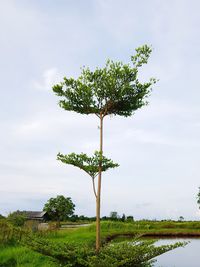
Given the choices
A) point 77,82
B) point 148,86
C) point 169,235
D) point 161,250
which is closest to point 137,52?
point 148,86

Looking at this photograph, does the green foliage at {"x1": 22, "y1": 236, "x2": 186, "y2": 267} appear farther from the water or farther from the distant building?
the distant building

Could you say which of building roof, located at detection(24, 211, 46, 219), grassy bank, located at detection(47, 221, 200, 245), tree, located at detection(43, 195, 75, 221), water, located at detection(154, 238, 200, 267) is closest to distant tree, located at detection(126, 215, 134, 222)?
tree, located at detection(43, 195, 75, 221)

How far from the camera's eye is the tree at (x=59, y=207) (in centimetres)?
6988

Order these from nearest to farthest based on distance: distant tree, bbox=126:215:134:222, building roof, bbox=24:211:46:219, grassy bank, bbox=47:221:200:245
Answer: grassy bank, bbox=47:221:200:245 → distant tree, bbox=126:215:134:222 → building roof, bbox=24:211:46:219

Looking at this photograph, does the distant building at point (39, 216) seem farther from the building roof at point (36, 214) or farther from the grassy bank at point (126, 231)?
the grassy bank at point (126, 231)

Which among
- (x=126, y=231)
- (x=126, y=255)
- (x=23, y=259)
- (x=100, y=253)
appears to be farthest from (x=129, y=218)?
(x=126, y=255)

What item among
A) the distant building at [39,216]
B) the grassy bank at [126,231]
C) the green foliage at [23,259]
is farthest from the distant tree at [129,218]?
the green foliage at [23,259]

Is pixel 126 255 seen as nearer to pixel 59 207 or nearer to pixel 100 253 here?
pixel 100 253

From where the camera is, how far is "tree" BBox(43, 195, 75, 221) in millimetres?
69875

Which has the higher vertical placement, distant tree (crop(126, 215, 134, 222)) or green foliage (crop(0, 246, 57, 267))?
distant tree (crop(126, 215, 134, 222))

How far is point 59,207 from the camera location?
69750 mm

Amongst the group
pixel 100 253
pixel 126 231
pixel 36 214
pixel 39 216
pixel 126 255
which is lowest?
pixel 126 255

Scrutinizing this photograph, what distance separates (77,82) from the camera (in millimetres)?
17812

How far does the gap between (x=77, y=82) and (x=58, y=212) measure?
5658 cm
